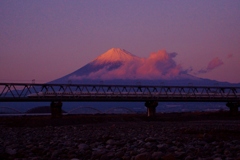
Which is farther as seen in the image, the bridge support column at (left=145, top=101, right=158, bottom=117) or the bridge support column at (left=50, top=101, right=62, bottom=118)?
the bridge support column at (left=145, top=101, right=158, bottom=117)

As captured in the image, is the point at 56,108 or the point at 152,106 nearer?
the point at 56,108

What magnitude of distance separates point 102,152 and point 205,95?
5726 centimetres

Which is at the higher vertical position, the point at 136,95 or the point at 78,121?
the point at 136,95

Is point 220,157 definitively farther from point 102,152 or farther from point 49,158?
point 49,158

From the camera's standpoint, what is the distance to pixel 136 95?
65.1 m

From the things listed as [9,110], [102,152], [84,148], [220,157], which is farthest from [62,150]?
[9,110]

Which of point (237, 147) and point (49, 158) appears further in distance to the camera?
point (237, 147)

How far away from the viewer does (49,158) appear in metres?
14.3

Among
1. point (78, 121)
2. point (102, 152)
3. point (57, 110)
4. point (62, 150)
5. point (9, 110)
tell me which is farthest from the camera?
point (9, 110)

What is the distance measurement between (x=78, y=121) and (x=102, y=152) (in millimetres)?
24865

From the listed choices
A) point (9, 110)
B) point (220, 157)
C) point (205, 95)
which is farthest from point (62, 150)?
point (9, 110)

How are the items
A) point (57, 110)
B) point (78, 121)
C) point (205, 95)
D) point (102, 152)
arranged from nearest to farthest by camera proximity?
point (102, 152) < point (78, 121) < point (57, 110) < point (205, 95)

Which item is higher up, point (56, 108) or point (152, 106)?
point (152, 106)

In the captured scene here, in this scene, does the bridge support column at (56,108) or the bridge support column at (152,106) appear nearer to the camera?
the bridge support column at (56,108)
